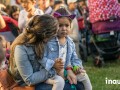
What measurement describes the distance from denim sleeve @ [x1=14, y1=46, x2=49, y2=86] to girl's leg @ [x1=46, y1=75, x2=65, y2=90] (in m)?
0.06

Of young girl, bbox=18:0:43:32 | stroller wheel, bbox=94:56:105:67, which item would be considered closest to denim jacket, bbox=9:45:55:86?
young girl, bbox=18:0:43:32

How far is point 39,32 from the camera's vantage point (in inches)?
161

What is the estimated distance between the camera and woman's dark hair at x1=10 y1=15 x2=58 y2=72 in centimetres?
409

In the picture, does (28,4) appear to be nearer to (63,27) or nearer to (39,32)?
(63,27)

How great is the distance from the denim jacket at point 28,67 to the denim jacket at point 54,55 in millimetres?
64

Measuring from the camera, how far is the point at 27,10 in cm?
692

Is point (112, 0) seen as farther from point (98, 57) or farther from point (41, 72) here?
point (41, 72)

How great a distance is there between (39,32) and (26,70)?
360mm

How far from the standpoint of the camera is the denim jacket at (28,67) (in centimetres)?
411

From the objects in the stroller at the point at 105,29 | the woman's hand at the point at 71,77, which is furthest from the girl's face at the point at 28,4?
the stroller at the point at 105,29

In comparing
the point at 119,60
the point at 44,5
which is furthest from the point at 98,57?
the point at 44,5

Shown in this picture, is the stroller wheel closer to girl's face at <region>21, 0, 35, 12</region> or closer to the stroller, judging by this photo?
the stroller

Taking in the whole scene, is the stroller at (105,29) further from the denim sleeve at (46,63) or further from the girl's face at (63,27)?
the denim sleeve at (46,63)

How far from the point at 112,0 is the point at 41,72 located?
22.3 ft
